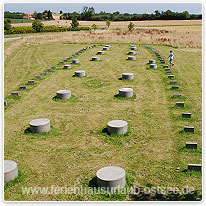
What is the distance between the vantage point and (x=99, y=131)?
13.5 meters

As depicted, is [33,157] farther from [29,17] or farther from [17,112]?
[29,17]

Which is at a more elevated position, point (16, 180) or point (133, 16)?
point (133, 16)

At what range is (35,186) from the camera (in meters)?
9.38

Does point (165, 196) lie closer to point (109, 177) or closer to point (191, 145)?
point (109, 177)

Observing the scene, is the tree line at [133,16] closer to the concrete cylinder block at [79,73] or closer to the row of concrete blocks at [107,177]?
the concrete cylinder block at [79,73]

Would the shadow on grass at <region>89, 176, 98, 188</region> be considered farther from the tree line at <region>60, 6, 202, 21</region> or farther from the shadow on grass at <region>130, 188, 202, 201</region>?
the tree line at <region>60, 6, 202, 21</region>

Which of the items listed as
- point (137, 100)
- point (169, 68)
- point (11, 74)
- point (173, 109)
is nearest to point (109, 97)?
point (137, 100)

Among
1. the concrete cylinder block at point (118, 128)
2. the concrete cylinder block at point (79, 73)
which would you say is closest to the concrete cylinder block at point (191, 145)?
the concrete cylinder block at point (118, 128)

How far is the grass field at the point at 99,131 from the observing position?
9.75m

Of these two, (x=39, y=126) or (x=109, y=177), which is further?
(x=39, y=126)

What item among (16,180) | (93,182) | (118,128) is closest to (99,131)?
(118,128)

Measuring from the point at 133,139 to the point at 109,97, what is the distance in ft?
20.9

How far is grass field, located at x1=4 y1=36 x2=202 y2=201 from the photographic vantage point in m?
9.75

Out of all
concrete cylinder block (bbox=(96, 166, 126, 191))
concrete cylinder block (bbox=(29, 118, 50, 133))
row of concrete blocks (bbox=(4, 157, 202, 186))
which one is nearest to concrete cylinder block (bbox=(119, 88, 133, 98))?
concrete cylinder block (bbox=(29, 118, 50, 133))
